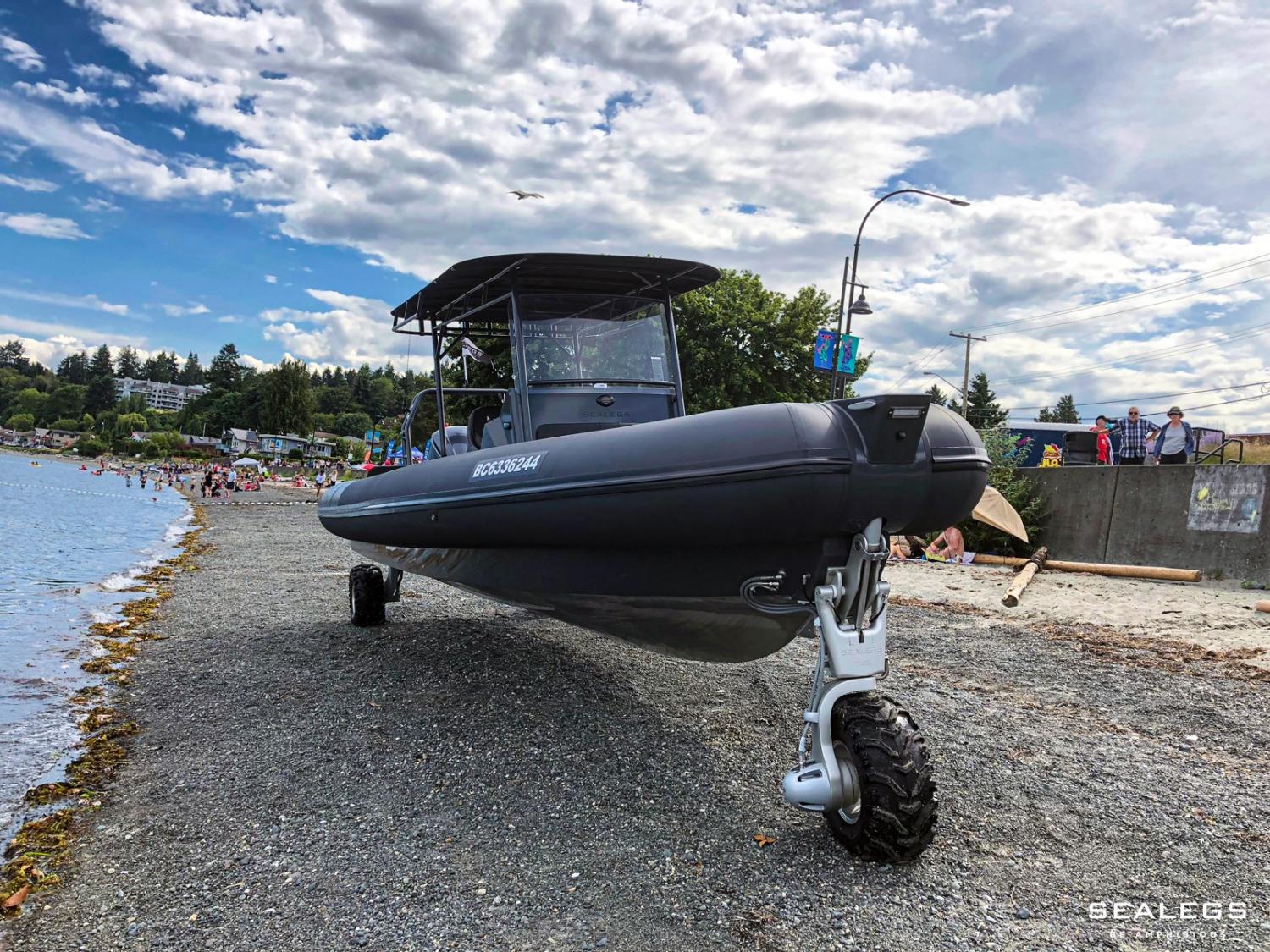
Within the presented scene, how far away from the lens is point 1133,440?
13.3 meters

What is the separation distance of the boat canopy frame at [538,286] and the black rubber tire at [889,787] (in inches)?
107

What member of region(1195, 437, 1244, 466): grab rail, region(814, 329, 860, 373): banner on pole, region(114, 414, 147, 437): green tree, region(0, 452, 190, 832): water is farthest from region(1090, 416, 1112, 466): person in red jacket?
region(114, 414, 147, 437): green tree

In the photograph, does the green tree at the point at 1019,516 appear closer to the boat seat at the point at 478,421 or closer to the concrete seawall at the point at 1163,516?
the concrete seawall at the point at 1163,516

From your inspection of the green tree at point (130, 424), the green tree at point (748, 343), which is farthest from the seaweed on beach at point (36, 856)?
the green tree at point (130, 424)

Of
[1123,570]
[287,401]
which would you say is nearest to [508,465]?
[1123,570]

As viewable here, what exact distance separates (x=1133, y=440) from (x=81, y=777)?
14247 mm

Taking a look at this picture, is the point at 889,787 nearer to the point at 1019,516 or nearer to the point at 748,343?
the point at 1019,516

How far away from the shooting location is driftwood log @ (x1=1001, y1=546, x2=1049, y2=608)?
9344mm

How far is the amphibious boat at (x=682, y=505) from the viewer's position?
3.02 m

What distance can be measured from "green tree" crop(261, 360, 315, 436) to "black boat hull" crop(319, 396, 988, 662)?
483 ft

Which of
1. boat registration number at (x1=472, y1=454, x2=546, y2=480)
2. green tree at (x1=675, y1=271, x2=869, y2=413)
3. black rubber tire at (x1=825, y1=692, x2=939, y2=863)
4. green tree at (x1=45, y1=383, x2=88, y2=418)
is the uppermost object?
green tree at (x1=45, y1=383, x2=88, y2=418)

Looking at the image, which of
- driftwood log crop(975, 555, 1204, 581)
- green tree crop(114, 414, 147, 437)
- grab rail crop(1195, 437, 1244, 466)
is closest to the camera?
driftwood log crop(975, 555, 1204, 581)

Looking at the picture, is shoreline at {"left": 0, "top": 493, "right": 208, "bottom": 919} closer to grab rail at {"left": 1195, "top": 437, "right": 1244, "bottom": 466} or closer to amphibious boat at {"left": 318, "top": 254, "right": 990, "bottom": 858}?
amphibious boat at {"left": 318, "top": 254, "right": 990, "bottom": 858}

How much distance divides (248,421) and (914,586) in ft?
531
